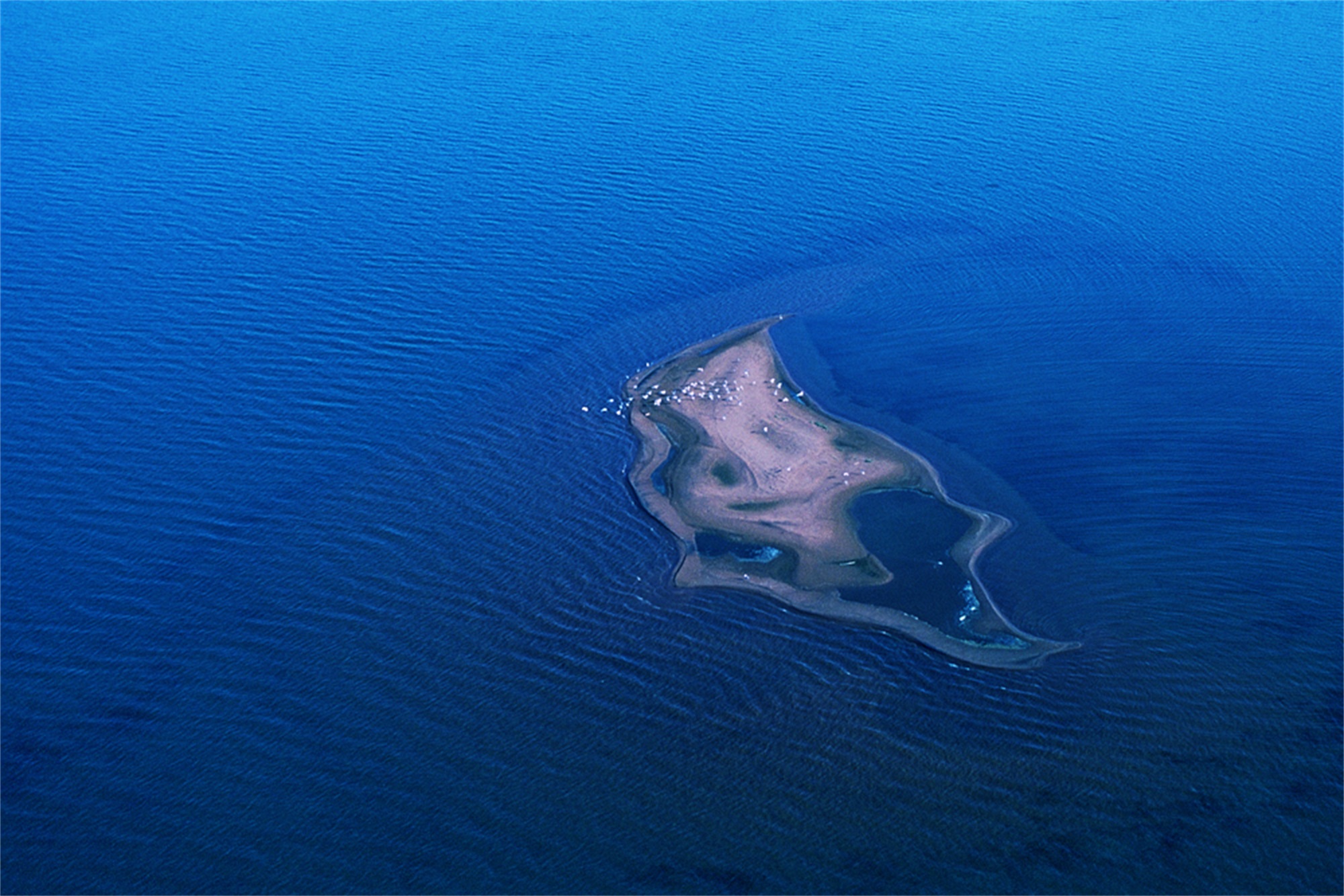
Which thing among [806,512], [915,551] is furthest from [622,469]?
[915,551]

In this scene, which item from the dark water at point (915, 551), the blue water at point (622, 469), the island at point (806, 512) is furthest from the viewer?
the dark water at point (915, 551)

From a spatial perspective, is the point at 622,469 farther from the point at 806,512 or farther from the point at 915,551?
the point at 915,551

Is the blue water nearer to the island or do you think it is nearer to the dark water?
the island

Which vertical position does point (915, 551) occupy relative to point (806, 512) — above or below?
below

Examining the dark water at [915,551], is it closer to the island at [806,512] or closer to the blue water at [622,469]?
the island at [806,512]

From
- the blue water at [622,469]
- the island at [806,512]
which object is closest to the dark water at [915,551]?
the island at [806,512]

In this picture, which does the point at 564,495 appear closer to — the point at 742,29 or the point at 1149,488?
the point at 1149,488

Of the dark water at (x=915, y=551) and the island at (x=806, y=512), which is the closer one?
the island at (x=806, y=512)
